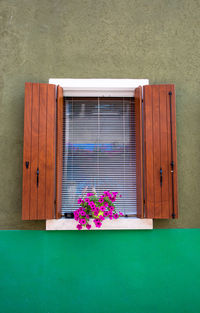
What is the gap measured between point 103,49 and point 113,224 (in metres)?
2.06

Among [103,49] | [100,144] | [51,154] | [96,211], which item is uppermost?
[103,49]

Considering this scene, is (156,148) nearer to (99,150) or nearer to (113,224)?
(99,150)

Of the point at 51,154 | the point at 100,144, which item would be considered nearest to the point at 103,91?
the point at 100,144

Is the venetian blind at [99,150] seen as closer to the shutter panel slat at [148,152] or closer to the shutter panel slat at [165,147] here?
the shutter panel slat at [148,152]

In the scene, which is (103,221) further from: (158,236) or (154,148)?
(154,148)

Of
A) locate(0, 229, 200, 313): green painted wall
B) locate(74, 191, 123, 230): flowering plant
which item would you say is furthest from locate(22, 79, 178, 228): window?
locate(0, 229, 200, 313): green painted wall

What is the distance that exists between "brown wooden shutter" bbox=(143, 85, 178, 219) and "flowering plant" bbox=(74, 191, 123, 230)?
375 mm

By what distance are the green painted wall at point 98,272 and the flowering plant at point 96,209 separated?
245 mm

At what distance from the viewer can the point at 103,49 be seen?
324 centimetres

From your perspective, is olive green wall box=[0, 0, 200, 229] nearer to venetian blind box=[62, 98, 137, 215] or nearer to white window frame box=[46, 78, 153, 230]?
white window frame box=[46, 78, 153, 230]

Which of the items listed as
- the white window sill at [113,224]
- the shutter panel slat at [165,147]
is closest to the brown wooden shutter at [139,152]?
the white window sill at [113,224]

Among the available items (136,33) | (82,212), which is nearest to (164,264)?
(82,212)

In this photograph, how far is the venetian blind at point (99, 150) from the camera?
126 inches

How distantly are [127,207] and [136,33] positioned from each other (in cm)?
209
